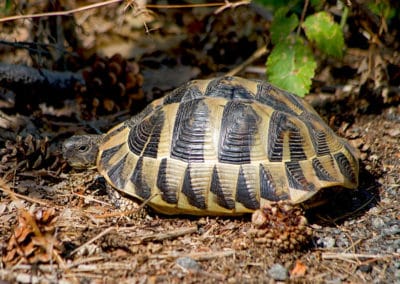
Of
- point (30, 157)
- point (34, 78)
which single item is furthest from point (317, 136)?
point (34, 78)

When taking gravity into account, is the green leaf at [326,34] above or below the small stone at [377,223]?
above

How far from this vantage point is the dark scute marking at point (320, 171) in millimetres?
3504

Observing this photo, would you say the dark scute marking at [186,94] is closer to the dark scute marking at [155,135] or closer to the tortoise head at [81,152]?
the dark scute marking at [155,135]

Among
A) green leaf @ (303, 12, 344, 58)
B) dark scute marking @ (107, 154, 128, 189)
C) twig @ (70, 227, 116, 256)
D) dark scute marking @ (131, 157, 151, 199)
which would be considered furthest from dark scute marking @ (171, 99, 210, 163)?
green leaf @ (303, 12, 344, 58)

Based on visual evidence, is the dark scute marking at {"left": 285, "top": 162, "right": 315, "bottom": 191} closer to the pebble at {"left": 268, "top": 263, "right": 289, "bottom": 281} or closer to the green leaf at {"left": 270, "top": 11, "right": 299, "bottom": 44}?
the pebble at {"left": 268, "top": 263, "right": 289, "bottom": 281}

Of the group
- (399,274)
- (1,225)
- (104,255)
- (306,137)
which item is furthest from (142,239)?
(399,274)

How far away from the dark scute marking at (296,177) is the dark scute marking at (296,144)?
0.16ft

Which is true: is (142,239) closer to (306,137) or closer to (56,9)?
(306,137)

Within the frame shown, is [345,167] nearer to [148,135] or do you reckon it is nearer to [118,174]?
[148,135]

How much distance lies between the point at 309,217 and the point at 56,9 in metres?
3.12

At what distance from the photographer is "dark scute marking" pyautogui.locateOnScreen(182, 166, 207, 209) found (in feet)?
11.5

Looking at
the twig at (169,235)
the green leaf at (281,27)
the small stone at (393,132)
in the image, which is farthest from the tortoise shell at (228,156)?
the green leaf at (281,27)

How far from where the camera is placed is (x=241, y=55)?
6.28 meters

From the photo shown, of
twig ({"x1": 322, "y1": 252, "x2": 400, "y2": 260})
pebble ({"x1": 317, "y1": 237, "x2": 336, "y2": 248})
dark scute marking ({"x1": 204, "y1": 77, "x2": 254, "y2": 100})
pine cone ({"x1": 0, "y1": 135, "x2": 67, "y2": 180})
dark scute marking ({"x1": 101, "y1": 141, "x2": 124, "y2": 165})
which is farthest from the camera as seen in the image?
pine cone ({"x1": 0, "y1": 135, "x2": 67, "y2": 180})
